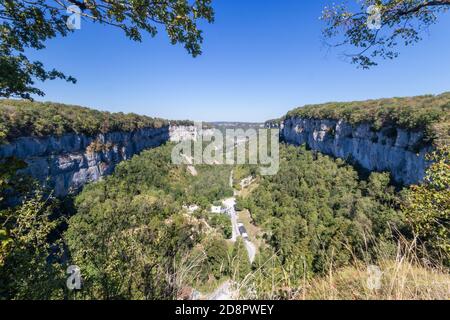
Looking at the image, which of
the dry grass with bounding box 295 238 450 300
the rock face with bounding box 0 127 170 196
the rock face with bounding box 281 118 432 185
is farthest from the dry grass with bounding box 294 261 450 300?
the rock face with bounding box 0 127 170 196

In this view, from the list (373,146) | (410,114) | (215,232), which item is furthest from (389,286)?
(373,146)

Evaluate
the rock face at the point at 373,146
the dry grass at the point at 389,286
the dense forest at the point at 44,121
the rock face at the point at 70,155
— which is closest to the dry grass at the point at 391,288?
the dry grass at the point at 389,286

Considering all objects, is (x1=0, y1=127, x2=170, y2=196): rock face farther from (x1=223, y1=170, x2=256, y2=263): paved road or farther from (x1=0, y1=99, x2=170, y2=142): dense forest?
(x1=223, y1=170, x2=256, y2=263): paved road

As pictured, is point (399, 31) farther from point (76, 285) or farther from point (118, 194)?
point (118, 194)

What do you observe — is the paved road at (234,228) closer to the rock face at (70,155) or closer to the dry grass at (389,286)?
the rock face at (70,155)

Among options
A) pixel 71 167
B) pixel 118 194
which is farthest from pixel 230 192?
pixel 71 167
